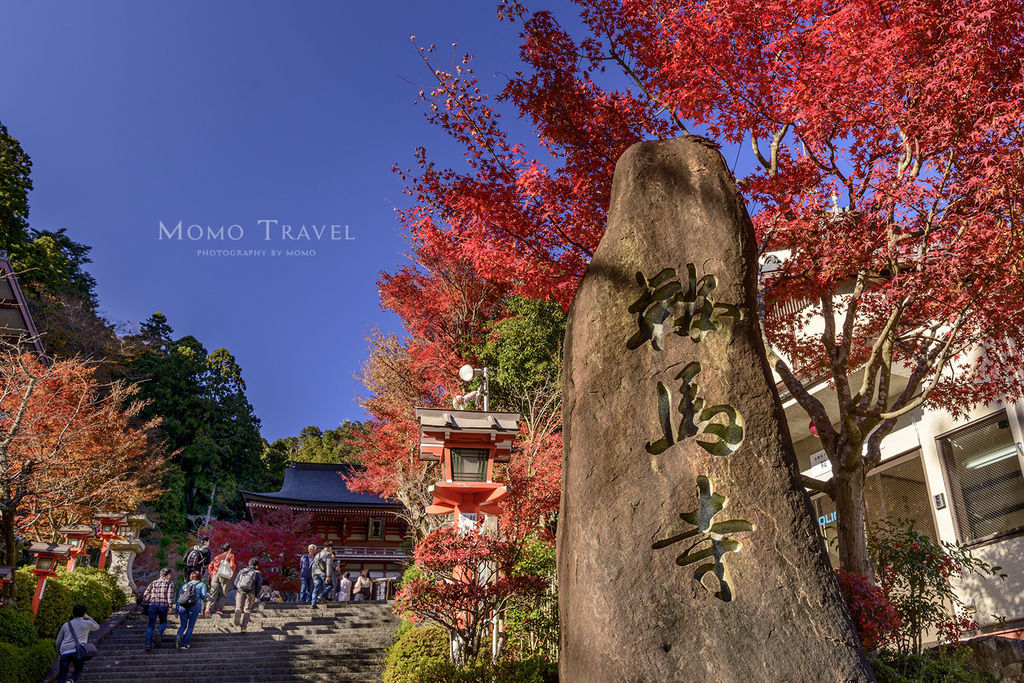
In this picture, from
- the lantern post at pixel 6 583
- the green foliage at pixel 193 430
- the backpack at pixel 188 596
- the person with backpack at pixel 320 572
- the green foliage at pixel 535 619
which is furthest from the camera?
the green foliage at pixel 193 430

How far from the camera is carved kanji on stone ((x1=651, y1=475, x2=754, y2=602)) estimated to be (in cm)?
337

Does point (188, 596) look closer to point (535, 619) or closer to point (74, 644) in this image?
point (74, 644)

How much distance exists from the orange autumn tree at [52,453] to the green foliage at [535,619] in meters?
7.85

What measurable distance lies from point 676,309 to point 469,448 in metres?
7.10

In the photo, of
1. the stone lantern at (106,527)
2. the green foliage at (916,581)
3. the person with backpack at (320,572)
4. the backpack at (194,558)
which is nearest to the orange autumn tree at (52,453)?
the stone lantern at (106,527)

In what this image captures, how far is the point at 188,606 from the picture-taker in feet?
39.6

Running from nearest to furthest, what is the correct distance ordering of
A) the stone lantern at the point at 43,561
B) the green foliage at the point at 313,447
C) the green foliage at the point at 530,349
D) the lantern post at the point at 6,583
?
1. the lantern post at the point at 6,583
2. the stone lantern at the point at 43,561
3. the green foliage at the point at 530,349
4. the green foliage at the point at 313,447

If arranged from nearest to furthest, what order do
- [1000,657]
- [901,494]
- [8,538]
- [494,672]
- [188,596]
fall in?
[1000,657] → [494,672] → [8,538] → [188,596] → [901,494]

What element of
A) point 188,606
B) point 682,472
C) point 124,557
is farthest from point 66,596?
point 682,472

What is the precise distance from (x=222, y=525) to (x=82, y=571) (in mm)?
12026

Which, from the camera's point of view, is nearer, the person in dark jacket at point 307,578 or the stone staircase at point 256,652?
the stone staircase at point 256,652

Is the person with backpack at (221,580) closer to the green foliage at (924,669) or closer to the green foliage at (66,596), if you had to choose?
the green foliage at (66,596)

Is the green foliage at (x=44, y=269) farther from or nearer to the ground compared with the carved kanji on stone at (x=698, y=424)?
farther from the ground

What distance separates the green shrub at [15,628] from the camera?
33.1 feet
